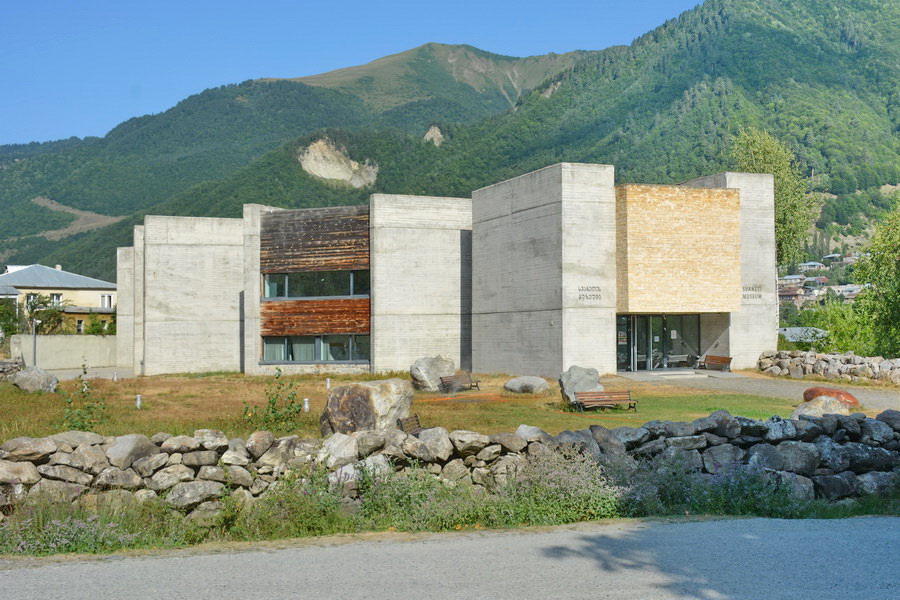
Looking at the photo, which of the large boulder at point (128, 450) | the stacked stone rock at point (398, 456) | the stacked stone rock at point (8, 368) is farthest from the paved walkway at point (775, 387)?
the stacked stone rock at point (8, 368)

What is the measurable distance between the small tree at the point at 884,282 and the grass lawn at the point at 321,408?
1258 cm

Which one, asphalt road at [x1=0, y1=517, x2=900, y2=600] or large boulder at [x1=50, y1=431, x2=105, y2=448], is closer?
asphalt road at [x1=0, y1=517, x2=900, y2=600]

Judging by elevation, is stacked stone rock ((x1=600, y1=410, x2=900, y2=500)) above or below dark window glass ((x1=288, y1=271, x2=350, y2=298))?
below

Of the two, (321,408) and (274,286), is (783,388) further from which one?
(274,286)

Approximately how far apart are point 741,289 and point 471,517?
28.0 meters

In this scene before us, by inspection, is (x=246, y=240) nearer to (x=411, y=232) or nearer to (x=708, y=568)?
(x=411, y=232)

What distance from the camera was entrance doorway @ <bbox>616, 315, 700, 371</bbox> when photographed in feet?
110

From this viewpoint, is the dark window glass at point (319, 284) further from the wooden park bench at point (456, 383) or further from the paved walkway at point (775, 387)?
the paved walkway at point (775, 387)

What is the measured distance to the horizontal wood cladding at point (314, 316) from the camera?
36.3m

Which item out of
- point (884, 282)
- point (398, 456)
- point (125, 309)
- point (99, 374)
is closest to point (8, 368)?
point (99, 374)

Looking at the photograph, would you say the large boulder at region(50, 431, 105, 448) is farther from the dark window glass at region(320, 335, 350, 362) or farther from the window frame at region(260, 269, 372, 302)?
the dark window glass at region(320, 335, 350, 362)

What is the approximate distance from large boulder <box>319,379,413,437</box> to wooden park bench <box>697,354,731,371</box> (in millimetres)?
20083

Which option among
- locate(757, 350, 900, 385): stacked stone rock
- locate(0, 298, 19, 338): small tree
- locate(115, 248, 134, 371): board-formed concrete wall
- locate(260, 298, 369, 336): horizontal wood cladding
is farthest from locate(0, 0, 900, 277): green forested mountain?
locate(260, 298, 369, 336): horizontal wood cladding

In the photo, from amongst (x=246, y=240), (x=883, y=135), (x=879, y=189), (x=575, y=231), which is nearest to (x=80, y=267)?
(x=246, y=240)
